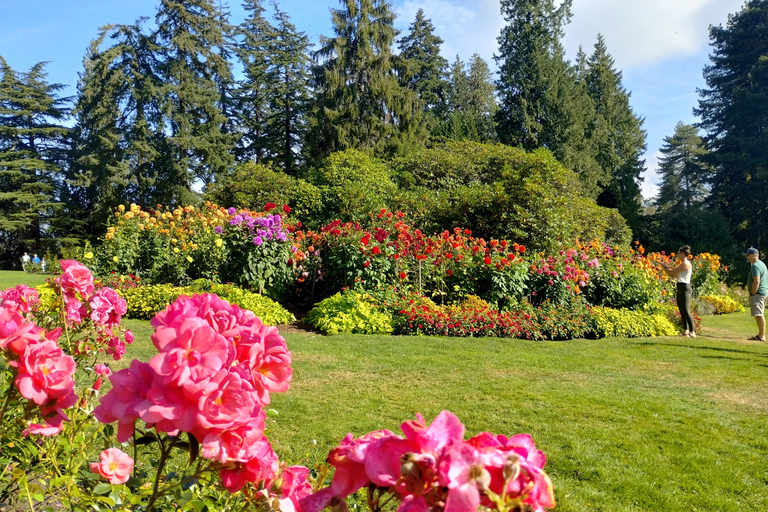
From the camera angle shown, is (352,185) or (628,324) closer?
(628,324)

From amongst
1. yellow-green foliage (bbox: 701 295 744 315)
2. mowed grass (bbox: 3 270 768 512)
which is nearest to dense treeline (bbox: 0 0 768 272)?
yellow-green foliage (bbox: 701 295 744 315)

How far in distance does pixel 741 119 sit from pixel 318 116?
21307 mm

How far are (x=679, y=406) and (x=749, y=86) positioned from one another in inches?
1178

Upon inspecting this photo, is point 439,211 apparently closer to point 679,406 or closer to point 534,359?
point 534,359

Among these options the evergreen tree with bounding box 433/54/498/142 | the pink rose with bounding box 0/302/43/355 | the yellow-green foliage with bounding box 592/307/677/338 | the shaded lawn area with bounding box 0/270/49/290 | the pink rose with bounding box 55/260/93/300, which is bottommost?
the yellow-green foliage with bounding box 592/307/677/338

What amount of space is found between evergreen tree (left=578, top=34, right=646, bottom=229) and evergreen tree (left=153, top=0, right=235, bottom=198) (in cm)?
1835

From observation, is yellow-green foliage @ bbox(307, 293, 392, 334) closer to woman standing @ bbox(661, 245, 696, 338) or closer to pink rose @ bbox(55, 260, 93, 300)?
woman standing @ bbox(661, 245, 696, 338)

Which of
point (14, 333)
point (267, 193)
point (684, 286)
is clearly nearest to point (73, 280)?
point (14, 333)

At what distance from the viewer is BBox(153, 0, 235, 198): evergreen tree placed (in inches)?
945

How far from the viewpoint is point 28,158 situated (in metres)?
29.8

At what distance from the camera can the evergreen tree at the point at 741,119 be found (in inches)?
982

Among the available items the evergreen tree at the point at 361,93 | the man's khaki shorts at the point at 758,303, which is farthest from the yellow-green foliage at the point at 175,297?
the evergreen tree at the point at 361,93

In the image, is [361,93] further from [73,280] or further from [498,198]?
[73,280]

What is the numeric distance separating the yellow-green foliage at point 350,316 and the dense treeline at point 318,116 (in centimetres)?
921
